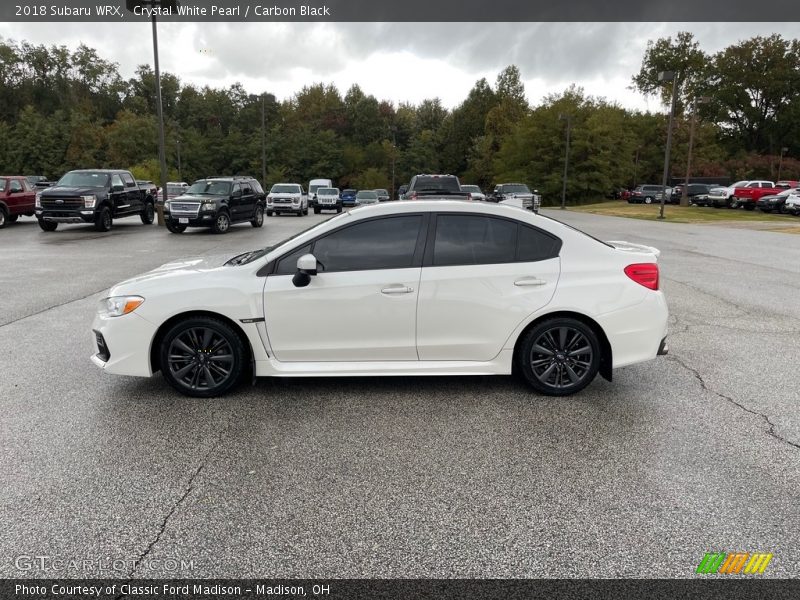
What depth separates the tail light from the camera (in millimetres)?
4891

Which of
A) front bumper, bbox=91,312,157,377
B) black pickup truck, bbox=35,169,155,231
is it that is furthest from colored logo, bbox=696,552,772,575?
black pickup truck, bbox=35,169,155,231

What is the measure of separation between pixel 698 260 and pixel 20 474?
49.2ft

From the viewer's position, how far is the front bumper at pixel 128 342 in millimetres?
4723

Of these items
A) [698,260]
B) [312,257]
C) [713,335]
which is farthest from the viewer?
[698,260]

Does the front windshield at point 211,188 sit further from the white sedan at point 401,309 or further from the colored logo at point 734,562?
the colored logo at point 734,562

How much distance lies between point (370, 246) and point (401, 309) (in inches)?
23.1

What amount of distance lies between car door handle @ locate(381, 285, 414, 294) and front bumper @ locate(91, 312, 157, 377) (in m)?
1.88

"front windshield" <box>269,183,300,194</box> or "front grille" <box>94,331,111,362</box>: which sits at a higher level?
"front windshield" <box>269,183,300,194</box>

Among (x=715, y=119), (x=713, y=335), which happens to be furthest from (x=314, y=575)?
(x=715, y=119)

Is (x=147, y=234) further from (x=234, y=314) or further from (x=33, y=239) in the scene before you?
(x=234, y=314)

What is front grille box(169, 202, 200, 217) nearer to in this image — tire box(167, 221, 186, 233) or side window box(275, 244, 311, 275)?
tire box(167, 221, 186, 233)

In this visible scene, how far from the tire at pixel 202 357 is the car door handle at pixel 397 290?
1.25 meters

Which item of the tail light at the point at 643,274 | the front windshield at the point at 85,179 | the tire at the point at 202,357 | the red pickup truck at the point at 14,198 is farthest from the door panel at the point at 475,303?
the red pickup truck at the point at 14,198

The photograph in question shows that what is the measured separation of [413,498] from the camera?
3322 mm
